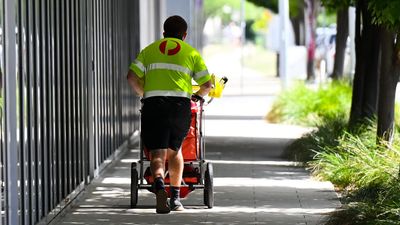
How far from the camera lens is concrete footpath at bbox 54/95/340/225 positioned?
1172cm

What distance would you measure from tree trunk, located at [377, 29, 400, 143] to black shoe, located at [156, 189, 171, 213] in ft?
13.8

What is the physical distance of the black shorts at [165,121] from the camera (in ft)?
38.0

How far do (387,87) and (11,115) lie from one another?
Result: 654 cm

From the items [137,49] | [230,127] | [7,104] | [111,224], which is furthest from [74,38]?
[230,127]

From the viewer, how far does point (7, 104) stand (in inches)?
384

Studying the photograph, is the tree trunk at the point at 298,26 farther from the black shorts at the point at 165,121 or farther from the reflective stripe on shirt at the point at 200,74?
the black shorts at the point at 165,121

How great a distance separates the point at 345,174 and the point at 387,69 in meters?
1.80

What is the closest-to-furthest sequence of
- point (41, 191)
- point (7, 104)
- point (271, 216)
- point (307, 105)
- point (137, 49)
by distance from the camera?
point (7, 104)
point (41, 191)
point (271, 216)
point (137, 49)
point (307, 105)

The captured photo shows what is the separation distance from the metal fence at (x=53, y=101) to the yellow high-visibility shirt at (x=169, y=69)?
33.9 inches

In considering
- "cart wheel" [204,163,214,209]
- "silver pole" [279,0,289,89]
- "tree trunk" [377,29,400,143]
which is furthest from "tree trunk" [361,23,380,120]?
"silver pole" [279,0,289,89]

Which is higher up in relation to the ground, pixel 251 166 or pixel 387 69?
pixel 387 69

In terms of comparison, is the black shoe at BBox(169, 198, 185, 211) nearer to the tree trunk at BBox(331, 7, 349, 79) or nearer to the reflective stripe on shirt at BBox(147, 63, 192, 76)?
the reflective stripe on shirt at BBox(147, 63, 192, 76)

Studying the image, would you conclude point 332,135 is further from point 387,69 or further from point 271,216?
point 271,216

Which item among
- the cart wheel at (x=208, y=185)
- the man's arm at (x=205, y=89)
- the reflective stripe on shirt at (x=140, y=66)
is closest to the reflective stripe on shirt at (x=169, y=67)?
the reflective stripe on shirt at (x=140, y=66)
